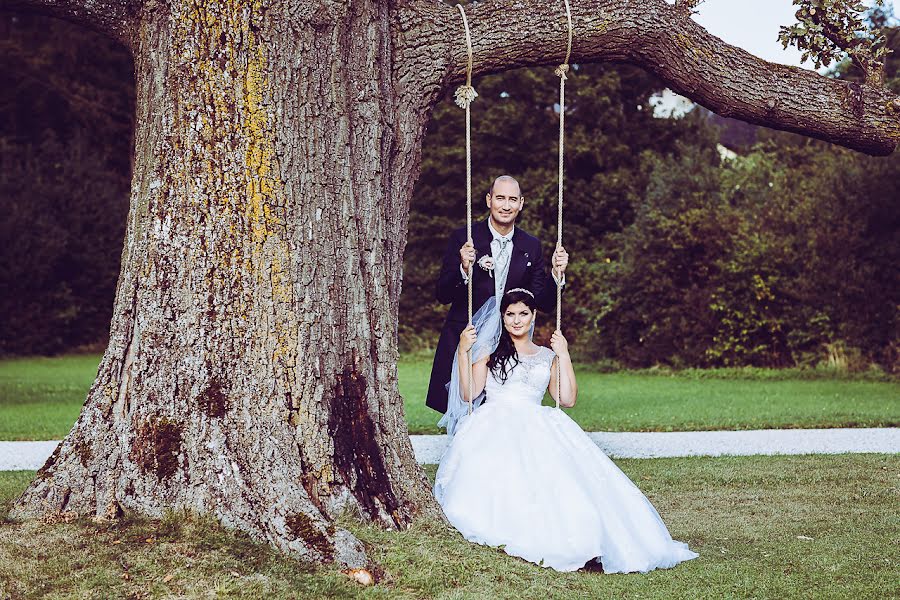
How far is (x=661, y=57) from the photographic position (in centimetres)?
564

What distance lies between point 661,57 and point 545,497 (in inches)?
94.1

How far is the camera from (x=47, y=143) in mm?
24078

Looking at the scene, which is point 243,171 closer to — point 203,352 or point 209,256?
point 209,256

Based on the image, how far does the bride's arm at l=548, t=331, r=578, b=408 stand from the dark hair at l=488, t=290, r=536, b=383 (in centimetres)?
24

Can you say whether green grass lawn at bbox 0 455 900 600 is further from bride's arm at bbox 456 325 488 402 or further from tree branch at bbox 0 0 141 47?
tree branch at bbox 0 0 141 47

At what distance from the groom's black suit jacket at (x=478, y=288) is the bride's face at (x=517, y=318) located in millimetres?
480

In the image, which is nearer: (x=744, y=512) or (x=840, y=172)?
(x=744, y=512)

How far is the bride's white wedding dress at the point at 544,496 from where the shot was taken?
17.1 feet

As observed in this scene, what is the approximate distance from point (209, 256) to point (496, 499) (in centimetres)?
193

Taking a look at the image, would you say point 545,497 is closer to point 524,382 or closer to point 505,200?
point 524,382

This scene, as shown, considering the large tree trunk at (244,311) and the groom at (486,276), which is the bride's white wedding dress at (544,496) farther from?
the groom at (486,276)

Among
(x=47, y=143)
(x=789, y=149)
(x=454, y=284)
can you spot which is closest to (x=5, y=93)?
(x=47, y=143)

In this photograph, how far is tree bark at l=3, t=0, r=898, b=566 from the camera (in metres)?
4.55

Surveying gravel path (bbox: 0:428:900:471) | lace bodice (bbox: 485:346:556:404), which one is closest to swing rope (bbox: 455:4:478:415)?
lace bodice (bbox: 485:346:556:404)
